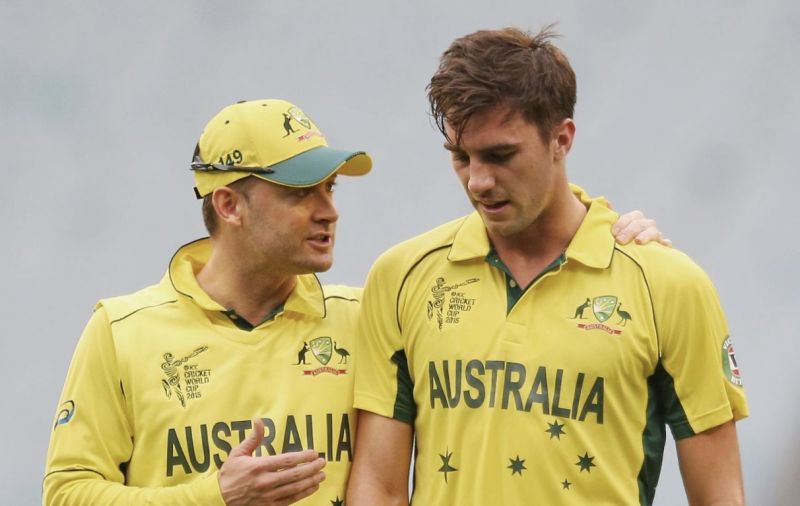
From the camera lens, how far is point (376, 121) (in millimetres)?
6727

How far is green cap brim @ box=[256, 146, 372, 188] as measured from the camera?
351 centimetres

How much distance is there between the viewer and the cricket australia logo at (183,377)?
11.2 ft

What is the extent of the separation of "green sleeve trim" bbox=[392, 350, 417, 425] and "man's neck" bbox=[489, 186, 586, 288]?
32 centimetres

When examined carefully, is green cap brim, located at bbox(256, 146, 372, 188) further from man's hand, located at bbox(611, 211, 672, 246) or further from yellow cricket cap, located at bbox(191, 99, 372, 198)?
man's hand, located at bbox(611, 211, 672, 246)

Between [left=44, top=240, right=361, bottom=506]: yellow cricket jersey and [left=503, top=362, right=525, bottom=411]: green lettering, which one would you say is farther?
[left=44, top=240, right=361, bottom=506]: yellow cricket jersey

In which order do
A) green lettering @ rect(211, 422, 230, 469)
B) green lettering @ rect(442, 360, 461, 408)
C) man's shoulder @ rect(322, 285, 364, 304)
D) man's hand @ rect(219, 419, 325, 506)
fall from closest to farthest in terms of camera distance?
1. man's hand @ rect(219, 419, 325, 506)
2. green lettering @ rect(442, 360, 461, 408)
3. green lettering @ rect(211, 422, 230, 469)
4. man's shoulder @ rect(322, 285, 364, 304)

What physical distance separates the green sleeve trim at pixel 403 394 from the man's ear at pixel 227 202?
1.74ft

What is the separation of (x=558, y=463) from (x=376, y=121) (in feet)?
12.1

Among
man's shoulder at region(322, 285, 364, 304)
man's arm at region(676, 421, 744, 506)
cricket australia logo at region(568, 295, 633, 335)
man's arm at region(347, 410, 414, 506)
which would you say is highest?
man's shoulder at region(322, 285, 364, 304)

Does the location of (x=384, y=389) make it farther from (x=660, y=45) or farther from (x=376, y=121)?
(x=660, y=45)

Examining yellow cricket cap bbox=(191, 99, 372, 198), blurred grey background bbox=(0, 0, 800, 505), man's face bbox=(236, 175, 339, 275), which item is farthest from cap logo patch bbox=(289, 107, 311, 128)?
blurred grey background bbox=(0, 0, 800, 505)

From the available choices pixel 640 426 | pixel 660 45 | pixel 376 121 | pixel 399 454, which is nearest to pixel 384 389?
pixel 399 454

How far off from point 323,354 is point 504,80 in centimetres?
78

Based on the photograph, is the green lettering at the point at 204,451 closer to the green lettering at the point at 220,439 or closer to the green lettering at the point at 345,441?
the green lettering at the point at 220,439
